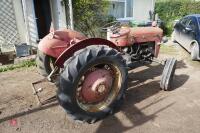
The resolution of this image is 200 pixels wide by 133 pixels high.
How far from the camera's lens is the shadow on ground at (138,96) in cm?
383

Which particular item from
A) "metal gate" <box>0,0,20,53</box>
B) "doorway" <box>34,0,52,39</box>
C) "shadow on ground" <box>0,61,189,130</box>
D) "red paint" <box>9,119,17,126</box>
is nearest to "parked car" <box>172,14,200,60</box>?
"shadow on ground" <box>0,61,189,130</box>

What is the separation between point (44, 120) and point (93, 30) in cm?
686

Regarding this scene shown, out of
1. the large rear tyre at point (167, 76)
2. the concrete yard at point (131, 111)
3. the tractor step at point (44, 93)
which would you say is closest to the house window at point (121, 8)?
the concrete yard at point (131, 111)

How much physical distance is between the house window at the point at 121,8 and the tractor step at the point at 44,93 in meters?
7.05

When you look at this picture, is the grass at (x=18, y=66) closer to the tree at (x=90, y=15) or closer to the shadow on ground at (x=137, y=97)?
the shadow on ground at (x=137, y=97)

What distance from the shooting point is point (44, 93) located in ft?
16.6

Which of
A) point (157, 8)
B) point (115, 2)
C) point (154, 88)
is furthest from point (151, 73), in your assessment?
point (157, 8)

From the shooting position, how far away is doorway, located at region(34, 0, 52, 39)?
969 cm

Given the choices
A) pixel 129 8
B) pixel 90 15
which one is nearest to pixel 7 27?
pixel 90 15

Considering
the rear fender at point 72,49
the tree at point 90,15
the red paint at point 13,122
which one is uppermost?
the tree at point 90,15

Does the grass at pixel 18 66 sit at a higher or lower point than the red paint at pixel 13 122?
higher

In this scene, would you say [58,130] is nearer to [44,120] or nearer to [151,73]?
[44,120]

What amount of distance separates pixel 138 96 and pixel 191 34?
4.37m

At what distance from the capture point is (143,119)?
13.1 feet
